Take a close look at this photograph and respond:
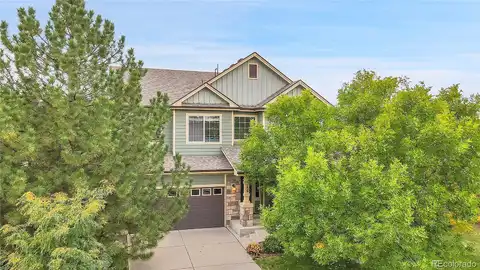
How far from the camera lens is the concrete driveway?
11742mm

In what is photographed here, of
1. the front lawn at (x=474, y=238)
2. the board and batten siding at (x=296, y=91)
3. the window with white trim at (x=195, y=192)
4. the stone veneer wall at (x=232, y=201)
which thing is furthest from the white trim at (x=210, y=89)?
the front lawn at (x=474, y=238)

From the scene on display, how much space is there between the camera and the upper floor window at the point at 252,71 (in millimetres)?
18531

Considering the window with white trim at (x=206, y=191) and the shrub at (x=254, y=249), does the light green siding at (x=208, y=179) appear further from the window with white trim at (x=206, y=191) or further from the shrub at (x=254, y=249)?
the shrub at (x=254, y=249)

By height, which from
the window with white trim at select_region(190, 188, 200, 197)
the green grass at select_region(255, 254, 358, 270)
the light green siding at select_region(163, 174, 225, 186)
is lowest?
the green grass at select_region(255, 254, 358, 270)

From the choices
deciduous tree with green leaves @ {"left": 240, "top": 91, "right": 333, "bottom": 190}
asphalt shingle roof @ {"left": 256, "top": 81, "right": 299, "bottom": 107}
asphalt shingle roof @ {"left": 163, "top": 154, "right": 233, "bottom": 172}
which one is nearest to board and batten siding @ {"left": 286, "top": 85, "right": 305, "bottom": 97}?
asphalt shingle roof @ {"left": 256, "top": 81, "right": 299, "bottom": 107}

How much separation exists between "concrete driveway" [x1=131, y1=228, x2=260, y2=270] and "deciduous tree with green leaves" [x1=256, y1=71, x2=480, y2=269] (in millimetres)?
3966

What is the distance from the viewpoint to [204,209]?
1631 cm

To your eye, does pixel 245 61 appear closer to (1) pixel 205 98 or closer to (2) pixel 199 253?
(1) pixel 205 98

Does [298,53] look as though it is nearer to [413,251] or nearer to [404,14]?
[404,14]

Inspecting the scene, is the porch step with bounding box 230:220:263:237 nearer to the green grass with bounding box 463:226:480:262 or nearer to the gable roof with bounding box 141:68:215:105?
the gable roof with bounding box 141:68:215:105

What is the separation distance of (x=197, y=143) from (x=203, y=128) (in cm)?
90

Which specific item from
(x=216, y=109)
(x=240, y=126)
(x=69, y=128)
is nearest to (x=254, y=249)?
(x=240, y=126)

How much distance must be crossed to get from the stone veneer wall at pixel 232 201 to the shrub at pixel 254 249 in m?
3.40

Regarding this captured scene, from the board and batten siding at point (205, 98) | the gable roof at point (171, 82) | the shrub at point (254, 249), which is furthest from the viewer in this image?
the gable roof at point (171, 82)
